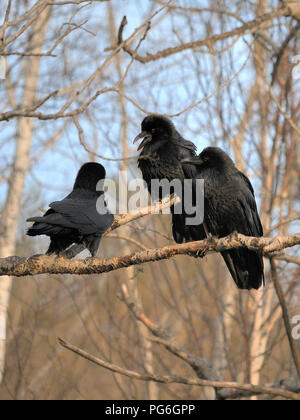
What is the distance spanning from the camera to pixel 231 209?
17.4 ft

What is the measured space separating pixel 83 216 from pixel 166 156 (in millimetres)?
2308

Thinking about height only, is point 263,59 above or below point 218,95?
above

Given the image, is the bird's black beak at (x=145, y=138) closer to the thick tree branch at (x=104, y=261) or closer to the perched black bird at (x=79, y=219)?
the perched black bird at (x=79, y=219)

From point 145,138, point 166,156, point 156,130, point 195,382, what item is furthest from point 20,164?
point 195,382

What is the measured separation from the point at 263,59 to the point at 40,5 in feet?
14.7

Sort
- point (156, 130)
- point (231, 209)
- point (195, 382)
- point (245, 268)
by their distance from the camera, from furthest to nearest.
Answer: point (156, 130)
point (245, 268)
point (231, 209)
point (195, 382)

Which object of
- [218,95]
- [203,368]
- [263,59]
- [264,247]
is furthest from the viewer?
[263,59]

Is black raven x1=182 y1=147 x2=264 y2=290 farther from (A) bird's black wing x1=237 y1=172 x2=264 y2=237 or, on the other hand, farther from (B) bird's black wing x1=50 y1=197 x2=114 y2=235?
(B) bird's black wing x1=50 y1=197 x2=114 y2=235

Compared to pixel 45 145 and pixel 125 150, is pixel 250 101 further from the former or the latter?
pixel 45 145

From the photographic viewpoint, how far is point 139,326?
7.94 m

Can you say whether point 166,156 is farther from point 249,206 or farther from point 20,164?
point 20,164

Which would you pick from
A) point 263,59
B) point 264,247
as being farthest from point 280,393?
point 263,59

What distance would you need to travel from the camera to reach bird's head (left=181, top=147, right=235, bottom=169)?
213 inches

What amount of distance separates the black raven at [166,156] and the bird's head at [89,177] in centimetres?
133
